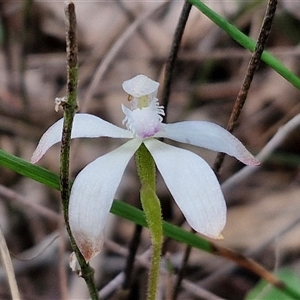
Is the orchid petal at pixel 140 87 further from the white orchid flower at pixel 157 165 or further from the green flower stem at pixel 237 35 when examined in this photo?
the green flower stem at pixel 237 35

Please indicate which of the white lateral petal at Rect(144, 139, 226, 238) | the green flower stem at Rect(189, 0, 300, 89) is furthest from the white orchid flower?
the green flower stem at Rect(189, 0, 300, 89)

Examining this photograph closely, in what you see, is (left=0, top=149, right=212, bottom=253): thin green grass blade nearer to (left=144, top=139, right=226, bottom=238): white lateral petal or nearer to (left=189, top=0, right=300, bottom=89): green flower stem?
(left=144, top=139, right=226, bottom=238): white lateral petal

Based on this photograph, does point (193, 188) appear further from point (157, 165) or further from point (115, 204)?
point (115, 204)

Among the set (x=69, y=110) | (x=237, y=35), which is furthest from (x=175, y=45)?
(x=69, y=110)

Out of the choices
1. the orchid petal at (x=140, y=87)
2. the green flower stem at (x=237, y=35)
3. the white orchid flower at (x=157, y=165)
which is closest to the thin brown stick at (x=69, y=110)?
the white orchid flower at (x=157, y=165)

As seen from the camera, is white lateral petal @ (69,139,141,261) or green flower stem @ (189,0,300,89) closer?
white lateral petal @ (69,139,141,261)

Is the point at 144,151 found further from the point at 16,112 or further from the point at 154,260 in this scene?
the point at 16,112

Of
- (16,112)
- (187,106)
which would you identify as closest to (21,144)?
(16,112)
